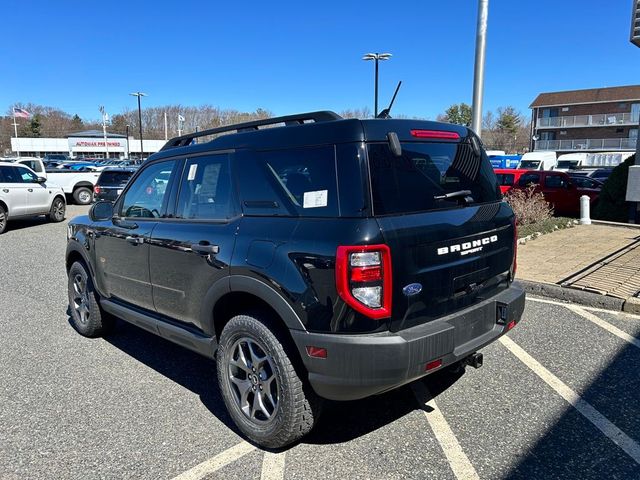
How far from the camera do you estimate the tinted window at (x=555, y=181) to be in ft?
53.3

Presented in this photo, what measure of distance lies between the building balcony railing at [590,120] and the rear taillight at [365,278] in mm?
65479

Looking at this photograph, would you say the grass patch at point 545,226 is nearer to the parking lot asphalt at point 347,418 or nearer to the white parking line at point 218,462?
the parking lot asphalt at point 347,418

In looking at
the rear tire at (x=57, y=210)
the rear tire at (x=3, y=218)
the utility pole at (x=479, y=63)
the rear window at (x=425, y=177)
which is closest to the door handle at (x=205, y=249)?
the rear window at (x=425, y=177)

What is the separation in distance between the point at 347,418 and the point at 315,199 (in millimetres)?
1618

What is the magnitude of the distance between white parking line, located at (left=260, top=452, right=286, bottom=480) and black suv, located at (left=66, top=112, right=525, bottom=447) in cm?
8

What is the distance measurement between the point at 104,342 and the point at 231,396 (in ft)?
7.69

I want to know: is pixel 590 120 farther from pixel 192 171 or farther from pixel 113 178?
pixel 192 171

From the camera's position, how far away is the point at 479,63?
10250 mm

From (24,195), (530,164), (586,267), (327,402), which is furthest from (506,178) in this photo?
(530,164)

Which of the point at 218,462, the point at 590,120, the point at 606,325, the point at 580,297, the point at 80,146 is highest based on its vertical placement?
the point at 590,120

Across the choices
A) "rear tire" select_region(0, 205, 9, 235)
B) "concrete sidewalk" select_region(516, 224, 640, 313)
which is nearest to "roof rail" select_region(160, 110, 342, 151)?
"concrete sidewalk" select_region(516, 224, 640, 313)

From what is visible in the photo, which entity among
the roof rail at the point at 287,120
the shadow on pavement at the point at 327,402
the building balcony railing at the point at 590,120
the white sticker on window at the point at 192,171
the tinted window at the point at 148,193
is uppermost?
the building balcony railing at the point at 590,120

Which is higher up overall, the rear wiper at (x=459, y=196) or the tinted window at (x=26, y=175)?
the tinted window at (x=26, y=175)

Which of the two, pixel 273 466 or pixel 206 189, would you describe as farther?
pixel 206 189
